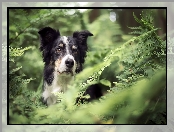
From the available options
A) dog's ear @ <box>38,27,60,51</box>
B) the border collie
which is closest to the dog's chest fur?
the border collie

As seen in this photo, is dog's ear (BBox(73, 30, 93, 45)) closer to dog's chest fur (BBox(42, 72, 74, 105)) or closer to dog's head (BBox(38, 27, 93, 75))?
dog's head (BBox(38, 27, 93, 75))

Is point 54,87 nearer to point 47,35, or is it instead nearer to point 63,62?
point 63,62

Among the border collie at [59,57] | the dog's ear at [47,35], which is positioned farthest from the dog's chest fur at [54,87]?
the dog's ear at [47,35]

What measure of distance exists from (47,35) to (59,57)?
156 mm

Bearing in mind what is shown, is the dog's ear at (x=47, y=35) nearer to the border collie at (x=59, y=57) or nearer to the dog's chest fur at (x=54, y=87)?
the border collie at (x=59, y=57)

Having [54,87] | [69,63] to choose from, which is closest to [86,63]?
[69,63]

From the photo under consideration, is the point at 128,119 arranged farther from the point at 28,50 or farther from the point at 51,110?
the point at 28,50

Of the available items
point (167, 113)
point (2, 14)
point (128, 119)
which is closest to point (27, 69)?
point (2, 14)

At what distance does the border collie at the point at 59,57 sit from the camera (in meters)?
1.59

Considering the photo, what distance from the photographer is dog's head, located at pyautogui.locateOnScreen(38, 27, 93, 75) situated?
5.19 ft

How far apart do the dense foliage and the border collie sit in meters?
0.03

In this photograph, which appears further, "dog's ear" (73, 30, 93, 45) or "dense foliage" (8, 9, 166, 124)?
"dog's ear" (73, 30, 93, 45)

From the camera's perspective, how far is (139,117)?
4.64 ft

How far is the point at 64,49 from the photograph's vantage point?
62.7 inches
